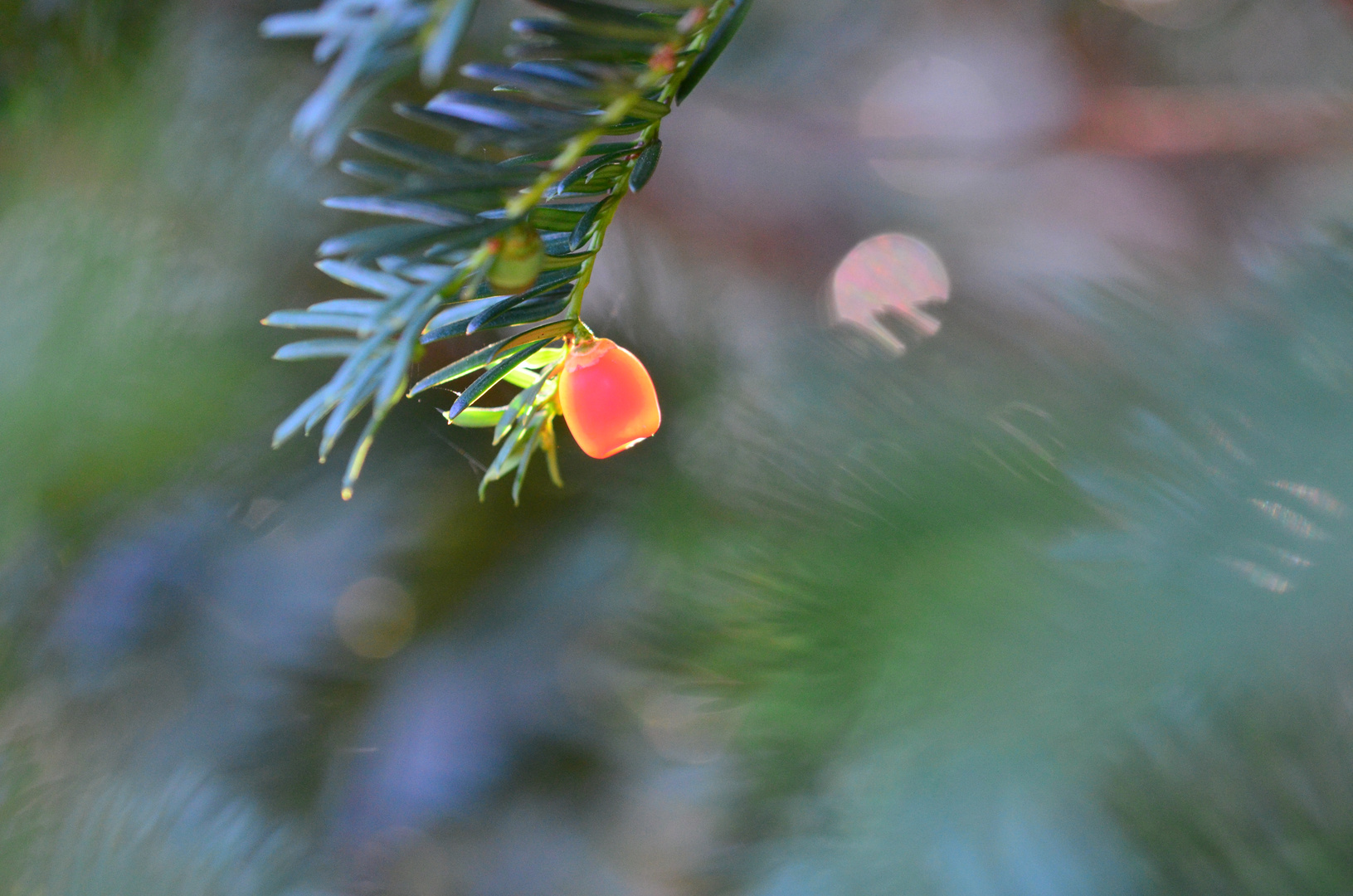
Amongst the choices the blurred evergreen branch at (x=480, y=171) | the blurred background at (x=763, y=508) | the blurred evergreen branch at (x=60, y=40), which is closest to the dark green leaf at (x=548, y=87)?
the blurred evergreen branch at (x=480, y=171)

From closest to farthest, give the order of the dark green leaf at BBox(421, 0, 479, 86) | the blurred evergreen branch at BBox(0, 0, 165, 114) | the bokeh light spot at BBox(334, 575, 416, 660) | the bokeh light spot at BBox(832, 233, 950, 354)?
the dark green leaf at BBox(421, 0, 479, 86) → the blurred evergreen branch at BBox(0, 0, 165, 114) → the bokeh light spot at BBox(334, 575, 416, 660) → the bokeh light spot at BBox(832, 233, 950, 354)

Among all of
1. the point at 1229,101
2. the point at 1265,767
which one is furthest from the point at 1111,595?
the point at 1229,101

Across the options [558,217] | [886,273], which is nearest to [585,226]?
[558,217]

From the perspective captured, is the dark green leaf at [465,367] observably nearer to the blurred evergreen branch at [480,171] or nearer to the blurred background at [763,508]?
the blurred evergreen branch at [480,171]

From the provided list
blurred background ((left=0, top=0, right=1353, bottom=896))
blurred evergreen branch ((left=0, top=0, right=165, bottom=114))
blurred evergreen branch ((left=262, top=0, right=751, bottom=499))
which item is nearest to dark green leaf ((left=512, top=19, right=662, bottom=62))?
blurred evergreen branch ((left=262, top=0, right=751, bottom=499))

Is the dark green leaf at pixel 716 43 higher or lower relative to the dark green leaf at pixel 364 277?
higher

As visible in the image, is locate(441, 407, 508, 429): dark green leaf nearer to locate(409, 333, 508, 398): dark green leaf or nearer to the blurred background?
locate(409, 333, 508, 398): dark green leaf
